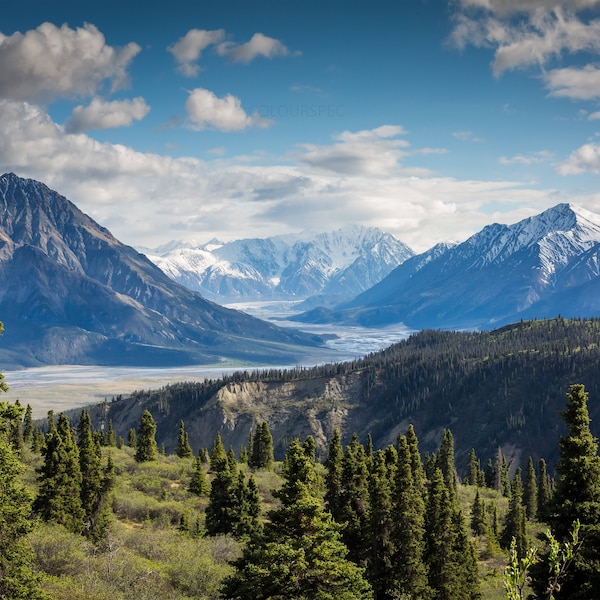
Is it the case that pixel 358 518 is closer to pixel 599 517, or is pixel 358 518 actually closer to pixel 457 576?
pixel 457 576

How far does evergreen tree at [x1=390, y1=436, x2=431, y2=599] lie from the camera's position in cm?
4975

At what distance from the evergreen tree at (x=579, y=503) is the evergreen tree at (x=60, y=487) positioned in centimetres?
4042

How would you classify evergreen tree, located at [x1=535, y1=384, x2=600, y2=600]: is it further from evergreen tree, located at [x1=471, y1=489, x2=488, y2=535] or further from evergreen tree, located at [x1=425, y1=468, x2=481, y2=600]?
evergreen tree, located at [x1=471, y1=489, x2=488, y2=535]

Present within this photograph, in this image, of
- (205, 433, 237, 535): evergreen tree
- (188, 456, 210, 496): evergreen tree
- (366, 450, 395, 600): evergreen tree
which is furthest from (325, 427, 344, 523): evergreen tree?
(188, 456, 210, 496): evergreen tree

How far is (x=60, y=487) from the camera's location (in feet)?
193

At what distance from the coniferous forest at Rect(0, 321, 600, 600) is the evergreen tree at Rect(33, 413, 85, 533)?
0.12 meters

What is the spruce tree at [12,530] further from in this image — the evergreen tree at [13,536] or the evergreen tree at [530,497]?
the evergreen tree at [530,497]

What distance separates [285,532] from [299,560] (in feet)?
6.05

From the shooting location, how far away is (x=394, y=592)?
49781 mm

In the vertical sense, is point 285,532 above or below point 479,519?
above

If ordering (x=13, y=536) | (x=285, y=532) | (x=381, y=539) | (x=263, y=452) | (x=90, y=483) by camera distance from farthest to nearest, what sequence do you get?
(x=263, y=452) → (x=90, y=483) → (x=381, y=539) → (x=285, y=532) → (x=13, y=536)

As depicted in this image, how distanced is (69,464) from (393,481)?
29618 millimetres

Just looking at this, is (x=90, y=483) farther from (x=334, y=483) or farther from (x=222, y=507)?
(x=334, y=483)

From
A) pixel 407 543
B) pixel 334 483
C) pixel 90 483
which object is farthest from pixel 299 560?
pixel 90 483
